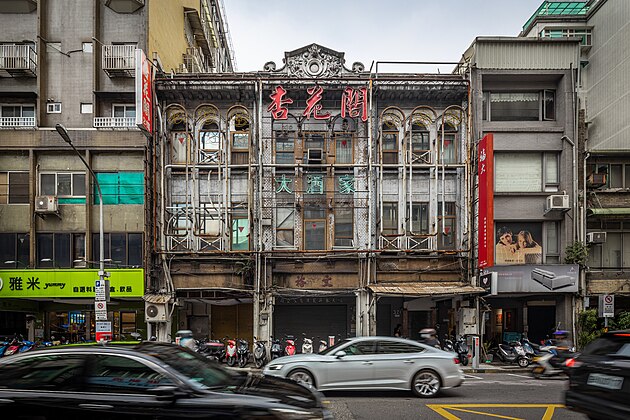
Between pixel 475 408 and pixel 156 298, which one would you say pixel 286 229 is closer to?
pixel 156 298

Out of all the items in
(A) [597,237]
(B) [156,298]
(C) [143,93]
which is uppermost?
(C) [143,93]

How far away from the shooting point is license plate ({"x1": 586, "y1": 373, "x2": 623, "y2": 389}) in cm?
727

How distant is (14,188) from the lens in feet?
74.7

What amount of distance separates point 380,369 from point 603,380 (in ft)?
17.2

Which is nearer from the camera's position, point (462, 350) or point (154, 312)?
point (462, 350)

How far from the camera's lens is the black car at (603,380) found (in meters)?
7.18

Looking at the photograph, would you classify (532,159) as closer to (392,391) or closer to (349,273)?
(349,273)

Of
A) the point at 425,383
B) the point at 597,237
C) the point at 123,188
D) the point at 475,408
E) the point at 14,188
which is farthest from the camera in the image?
the point at 14,188

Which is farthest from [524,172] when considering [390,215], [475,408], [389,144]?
[475,408]

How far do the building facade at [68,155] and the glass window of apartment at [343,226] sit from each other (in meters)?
7.93

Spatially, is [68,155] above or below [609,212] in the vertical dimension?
above

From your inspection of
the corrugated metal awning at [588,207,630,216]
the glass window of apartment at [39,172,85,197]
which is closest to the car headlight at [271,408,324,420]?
the glass window of apartment at [39,172,85,197]

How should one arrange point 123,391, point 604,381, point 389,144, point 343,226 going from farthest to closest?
1. point 389,144
2. point 343,226
3. point 604,381
4. point 123,391

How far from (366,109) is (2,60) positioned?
50.7 feet
